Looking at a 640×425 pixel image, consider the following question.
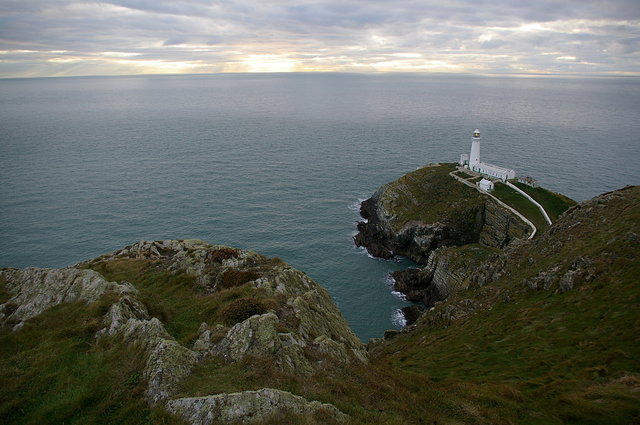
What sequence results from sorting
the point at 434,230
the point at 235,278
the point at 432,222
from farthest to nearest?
the point at 432,222, the point at 434,230, the point at 235,278

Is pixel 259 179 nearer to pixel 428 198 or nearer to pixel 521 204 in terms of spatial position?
pixel 428 198

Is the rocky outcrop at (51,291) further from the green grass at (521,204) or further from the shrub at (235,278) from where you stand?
the green grass at (521,204)

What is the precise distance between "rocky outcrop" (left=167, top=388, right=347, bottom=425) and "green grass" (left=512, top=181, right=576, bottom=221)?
68.9m

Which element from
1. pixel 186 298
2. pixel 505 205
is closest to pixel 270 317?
pixel 186 298

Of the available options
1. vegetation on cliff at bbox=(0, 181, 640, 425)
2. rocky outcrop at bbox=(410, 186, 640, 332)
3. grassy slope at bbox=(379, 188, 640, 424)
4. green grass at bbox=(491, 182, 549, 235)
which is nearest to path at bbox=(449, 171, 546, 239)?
green grass at bbox=(491, 182, 549, 235)

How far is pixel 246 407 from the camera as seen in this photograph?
1410 centimetres

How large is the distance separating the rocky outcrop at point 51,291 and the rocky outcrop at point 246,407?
1438cm

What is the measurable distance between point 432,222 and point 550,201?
80.6 ft

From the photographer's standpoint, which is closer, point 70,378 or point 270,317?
point 70,378

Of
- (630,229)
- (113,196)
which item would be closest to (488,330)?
(630,229)

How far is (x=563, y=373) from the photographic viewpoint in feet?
74.0

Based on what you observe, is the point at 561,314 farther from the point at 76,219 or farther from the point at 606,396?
the point at 76,219

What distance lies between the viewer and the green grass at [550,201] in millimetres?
71050

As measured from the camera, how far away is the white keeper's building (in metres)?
85.4
